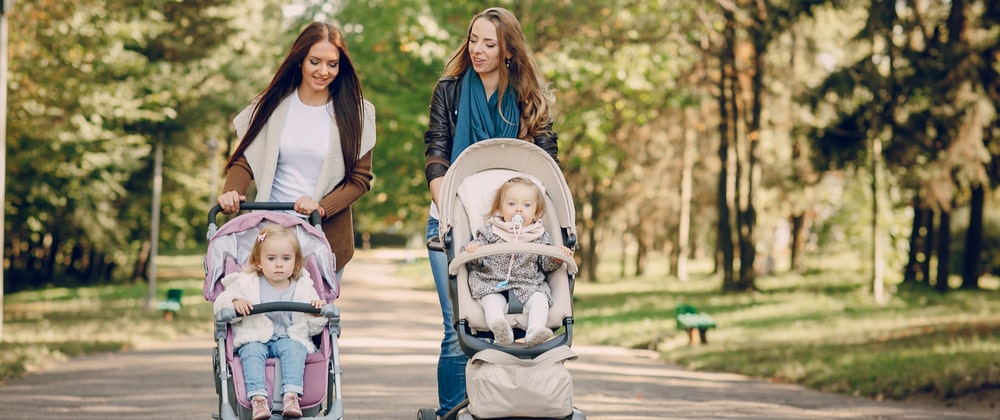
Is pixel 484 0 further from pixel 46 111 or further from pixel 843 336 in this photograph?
pixel 843 336

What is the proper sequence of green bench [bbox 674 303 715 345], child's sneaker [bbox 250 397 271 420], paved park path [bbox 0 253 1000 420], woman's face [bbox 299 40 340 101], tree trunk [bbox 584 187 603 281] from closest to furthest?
child's sneaker [bbox 250 397 271 420] < woman's face [bbox 299 40 340 101] < paved park path [bbox 0 253 1000 420] < green bench [bbox 674 303 715 345] < tree trunk [bbox 584 187 603 281]

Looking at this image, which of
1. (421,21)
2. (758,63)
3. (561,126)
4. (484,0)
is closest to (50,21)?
(421,21)

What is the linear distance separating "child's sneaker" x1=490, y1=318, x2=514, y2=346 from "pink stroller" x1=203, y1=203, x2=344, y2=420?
27.8 inches

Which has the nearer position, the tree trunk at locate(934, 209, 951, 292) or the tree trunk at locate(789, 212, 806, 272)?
the tree trunk at locate(934, 209, 951, 292)

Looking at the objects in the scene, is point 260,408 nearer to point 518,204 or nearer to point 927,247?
point 518,204

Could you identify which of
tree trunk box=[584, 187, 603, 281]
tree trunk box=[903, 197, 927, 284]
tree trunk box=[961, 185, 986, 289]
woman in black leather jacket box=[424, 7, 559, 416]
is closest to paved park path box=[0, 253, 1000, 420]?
woman in black leather jacket box=[424, 7, 559, 416]

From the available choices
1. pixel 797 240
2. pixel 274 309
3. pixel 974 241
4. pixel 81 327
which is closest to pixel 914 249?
pixel 974 241

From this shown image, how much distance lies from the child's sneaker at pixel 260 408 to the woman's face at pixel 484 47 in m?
1.98

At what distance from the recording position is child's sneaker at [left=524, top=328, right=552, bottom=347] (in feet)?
17.5

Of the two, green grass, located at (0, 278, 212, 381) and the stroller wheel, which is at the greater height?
the stroller wheel

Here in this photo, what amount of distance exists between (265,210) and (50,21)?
14.8 m

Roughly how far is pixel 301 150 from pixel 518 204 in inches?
48.6

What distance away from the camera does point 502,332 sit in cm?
536

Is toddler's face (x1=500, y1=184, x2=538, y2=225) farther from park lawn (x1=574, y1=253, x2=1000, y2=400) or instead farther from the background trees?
the background trees
